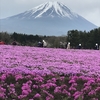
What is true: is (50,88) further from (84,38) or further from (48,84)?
(84,38)

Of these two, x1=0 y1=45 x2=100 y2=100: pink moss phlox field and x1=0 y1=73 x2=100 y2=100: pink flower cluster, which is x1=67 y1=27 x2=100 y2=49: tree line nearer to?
x1=0 y1=45 x2=100 y2=100: pink moss phlox field

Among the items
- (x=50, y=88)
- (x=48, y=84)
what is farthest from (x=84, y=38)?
(x=50, y=88)

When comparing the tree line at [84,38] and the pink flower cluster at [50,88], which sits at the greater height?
the tree line at [84,38]

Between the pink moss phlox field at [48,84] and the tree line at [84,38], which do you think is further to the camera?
the tree line at [84,38]

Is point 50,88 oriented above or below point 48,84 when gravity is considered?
below

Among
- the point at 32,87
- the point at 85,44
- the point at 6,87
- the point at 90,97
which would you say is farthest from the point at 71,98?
the point at 85,44

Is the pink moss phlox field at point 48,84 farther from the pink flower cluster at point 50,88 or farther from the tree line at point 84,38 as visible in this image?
the tree line at point 84,38

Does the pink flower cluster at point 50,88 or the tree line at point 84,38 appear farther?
the tree line at point 84,38

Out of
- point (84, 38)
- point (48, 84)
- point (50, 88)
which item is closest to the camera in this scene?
point (50, 88)

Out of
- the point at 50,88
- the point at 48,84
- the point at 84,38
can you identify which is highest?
the point at 84,38

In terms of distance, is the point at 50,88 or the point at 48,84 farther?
the point at 48,84

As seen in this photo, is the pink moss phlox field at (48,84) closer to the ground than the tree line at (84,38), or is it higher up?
closer to the ground

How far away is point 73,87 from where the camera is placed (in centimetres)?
931

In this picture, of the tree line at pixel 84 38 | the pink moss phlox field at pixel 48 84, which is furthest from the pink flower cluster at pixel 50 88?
the tree line at pixel 84 38
